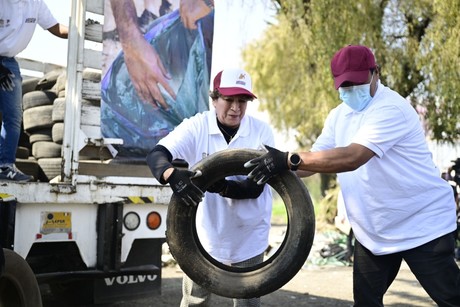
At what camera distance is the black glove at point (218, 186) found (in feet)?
11.4

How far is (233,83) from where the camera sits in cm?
358

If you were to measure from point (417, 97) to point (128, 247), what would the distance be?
27.5 feet

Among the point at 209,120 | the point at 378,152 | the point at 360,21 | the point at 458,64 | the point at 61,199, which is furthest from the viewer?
the point at 360,21

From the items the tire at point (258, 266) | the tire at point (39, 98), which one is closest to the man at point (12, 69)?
the tire at point (39, 98)

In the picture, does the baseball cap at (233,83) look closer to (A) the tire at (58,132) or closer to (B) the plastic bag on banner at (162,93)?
(B) the plastic bag on banner at (162,93)

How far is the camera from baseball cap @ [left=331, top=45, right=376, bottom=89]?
138 inches

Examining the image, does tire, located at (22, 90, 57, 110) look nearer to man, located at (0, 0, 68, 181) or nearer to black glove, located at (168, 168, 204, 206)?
man, located at (0, 0, 68, 181)

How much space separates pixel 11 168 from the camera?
189 inches

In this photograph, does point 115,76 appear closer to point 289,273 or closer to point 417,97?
point 289,273

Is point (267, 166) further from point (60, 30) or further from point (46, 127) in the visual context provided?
point (46, 127)

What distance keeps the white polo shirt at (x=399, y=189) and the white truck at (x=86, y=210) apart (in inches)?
85.5

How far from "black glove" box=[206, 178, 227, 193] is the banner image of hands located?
184 centimetres

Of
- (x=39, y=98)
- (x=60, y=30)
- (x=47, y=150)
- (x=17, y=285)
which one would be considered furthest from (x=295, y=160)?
(x=39, y=98)

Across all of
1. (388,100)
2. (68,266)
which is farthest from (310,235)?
(68,266)
